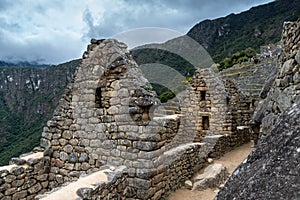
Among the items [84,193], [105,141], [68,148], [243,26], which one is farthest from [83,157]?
[243,26]

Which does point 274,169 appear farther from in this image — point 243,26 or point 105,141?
point 243,26

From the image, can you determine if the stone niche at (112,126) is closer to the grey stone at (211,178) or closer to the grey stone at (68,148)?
the grey stone at (68,148)

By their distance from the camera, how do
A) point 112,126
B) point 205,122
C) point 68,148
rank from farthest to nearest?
point 205,122 → point 68,148 → point 112,126

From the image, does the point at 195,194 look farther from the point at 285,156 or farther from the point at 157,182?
the point at 285,156

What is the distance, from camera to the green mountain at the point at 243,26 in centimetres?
6618

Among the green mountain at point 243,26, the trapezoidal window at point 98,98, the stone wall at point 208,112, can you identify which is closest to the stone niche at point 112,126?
the trapezoidal window at point 98,98

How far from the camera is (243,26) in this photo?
81.8m

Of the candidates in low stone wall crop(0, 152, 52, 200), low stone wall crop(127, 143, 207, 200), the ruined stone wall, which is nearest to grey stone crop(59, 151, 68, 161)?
low stone wall crop(0, 152, 52, 200)

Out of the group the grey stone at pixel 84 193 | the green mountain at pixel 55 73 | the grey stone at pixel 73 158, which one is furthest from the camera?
the green mountain at pixel 55 73

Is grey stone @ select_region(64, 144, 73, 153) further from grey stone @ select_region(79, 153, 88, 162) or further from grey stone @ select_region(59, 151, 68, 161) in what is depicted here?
grey stone @ select_region(79, 153, 88, 162)

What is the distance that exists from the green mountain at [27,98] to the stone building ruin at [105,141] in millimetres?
44772

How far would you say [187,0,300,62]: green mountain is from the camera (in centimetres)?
6618

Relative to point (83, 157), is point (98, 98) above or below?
above

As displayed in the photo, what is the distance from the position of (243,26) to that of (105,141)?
86.2 metres
